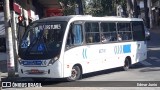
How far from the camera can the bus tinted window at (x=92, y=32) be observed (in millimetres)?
16516

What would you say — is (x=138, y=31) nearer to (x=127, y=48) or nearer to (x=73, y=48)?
(x=127, y=48)

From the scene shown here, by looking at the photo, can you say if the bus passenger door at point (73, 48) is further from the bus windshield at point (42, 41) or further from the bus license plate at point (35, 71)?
the bus license plate at point (35, 71)

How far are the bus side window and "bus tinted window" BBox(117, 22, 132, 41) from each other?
3.19 m

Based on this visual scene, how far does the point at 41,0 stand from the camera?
109ft

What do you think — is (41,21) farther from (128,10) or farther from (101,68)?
(128,10)

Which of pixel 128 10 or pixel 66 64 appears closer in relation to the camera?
pixel 66 64

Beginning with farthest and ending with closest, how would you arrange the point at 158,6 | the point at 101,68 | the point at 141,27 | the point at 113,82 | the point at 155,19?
the point at 155,19, the point at 158,6, the point at 141,27, the point at 101,68, the point at 113,82

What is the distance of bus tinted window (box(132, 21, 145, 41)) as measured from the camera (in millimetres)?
20094

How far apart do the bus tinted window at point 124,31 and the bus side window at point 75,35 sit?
3.19 metres

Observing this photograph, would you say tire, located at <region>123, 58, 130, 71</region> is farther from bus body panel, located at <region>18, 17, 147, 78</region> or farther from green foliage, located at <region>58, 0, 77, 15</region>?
green foliage, located at <region>58, 0, 77, 15</region>

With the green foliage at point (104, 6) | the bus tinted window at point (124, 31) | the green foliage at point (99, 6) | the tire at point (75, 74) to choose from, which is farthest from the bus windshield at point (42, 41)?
the green foliage at point (104, 6)

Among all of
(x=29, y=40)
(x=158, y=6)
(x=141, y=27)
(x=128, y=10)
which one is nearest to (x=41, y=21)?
(x=29, y=40)

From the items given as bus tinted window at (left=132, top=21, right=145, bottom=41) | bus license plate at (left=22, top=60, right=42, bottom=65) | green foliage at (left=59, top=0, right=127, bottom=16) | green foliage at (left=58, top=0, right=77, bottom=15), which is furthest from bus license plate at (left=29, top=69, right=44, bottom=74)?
green foliage at (left=58, top=0, right=77, bottom=15)

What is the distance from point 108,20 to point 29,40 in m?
3.93
